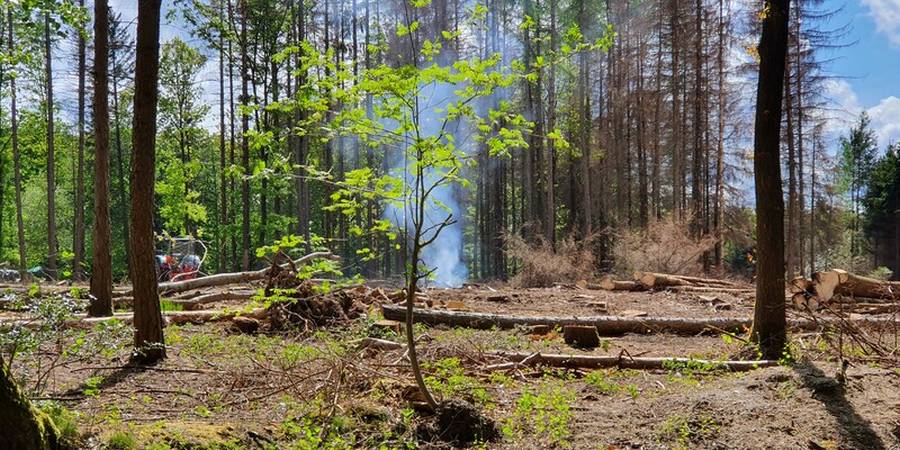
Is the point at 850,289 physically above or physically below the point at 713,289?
above

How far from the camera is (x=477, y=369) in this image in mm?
6391

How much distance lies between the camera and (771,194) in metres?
6.58

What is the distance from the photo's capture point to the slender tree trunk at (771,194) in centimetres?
652

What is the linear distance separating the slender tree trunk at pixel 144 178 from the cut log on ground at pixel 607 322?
4.59 meters

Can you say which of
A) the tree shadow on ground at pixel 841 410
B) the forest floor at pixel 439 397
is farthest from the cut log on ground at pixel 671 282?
the tree shadow on ground at pixel 841 410

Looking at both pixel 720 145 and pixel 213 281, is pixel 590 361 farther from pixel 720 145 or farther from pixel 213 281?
pixel 720 145

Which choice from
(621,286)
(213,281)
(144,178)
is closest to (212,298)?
(213,281)

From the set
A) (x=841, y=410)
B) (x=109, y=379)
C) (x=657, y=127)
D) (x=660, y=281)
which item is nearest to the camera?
(x=841, y=410)

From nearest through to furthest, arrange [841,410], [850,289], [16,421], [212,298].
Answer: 1. [16,421]
2. [841,410]
3. [850,289]
4. [212,298]

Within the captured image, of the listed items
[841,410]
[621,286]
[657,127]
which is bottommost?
[621,286]

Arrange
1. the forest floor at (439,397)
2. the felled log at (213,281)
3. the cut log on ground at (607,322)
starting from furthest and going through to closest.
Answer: the felled log at (213,281)
the cut log on ground at (607,322)
the forest floor at (439,397)

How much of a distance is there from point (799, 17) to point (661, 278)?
46.3 ft

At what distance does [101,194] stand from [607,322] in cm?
857

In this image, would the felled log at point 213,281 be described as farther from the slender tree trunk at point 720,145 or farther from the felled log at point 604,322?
the slender tree trunk at point 720,145
